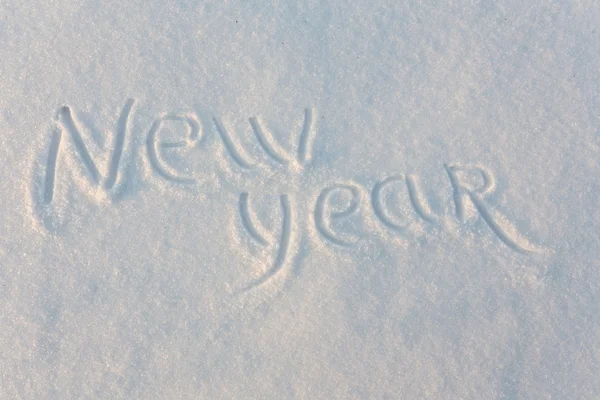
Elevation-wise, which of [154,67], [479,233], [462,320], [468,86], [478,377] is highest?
[154,67]

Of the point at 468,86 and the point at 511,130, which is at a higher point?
the point at 468,86

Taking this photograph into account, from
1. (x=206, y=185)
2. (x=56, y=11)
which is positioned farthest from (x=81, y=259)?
(x=56, y=11)

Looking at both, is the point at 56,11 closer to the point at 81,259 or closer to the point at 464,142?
the point at 81,259

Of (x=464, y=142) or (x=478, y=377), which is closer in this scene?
(x=478, y=377)

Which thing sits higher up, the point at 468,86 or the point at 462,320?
the point at 468,86

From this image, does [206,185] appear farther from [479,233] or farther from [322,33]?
[479,233]

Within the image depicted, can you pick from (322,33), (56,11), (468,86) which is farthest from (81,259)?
(468,86)
